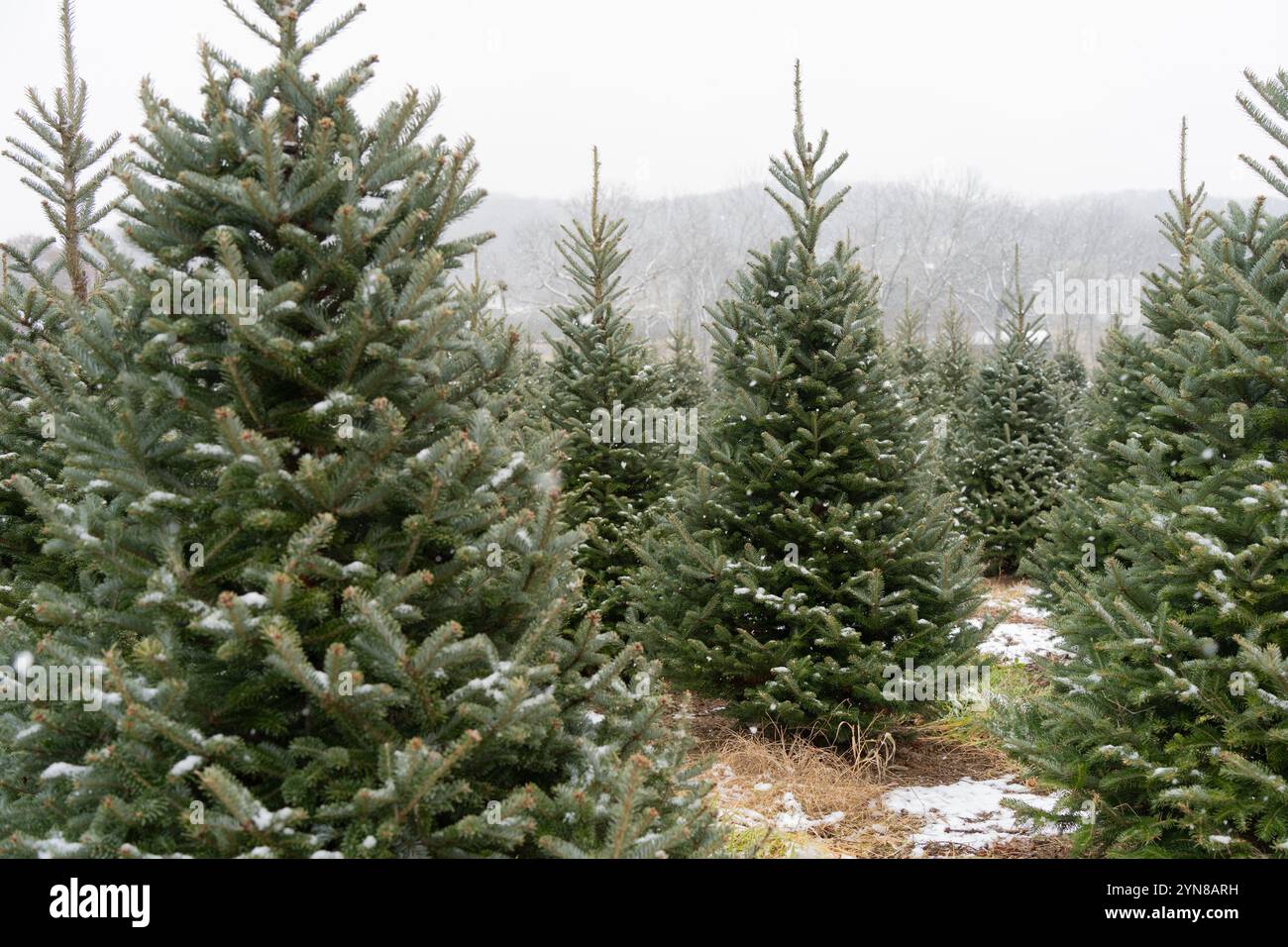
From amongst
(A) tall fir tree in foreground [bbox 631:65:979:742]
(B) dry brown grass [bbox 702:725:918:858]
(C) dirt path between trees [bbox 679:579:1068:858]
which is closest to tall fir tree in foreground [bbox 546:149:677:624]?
(A) tall fir tree in foreground [bbox 631:65:979:742]

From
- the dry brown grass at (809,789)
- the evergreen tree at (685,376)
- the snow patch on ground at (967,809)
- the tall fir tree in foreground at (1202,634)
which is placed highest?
the evergreen tree at (685,376)

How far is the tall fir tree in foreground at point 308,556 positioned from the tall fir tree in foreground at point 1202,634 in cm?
218

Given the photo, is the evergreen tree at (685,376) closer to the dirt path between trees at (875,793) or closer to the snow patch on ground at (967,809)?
the dirt path between trees at (875,793)

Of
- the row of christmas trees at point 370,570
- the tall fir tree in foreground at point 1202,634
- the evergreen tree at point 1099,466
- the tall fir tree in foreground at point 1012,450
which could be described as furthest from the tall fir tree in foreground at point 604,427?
the tall fir tree in foreground at point 1012,450

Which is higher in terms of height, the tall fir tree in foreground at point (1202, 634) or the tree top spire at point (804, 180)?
the tree top spire at point (804, 180)

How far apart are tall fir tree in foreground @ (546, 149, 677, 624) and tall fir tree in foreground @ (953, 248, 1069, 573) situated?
6.07 meters

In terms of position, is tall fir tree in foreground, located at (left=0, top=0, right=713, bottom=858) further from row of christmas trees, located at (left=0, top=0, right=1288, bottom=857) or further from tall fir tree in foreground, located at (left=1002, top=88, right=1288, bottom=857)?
tall fir tree in foreground, located at (left=1002, top=88, right=1288, bottom=857)

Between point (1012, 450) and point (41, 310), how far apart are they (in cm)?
1257

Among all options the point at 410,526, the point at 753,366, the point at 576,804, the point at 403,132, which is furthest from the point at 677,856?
the point at 753,366

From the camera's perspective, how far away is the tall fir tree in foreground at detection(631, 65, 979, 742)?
20.6 feet

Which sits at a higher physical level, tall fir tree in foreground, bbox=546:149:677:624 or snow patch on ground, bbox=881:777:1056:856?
tall fir tree in foreground, bbox=546:149:677:624

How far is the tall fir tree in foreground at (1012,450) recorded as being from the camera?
1312 cm

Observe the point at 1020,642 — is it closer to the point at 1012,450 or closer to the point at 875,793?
the point at 1012,450
